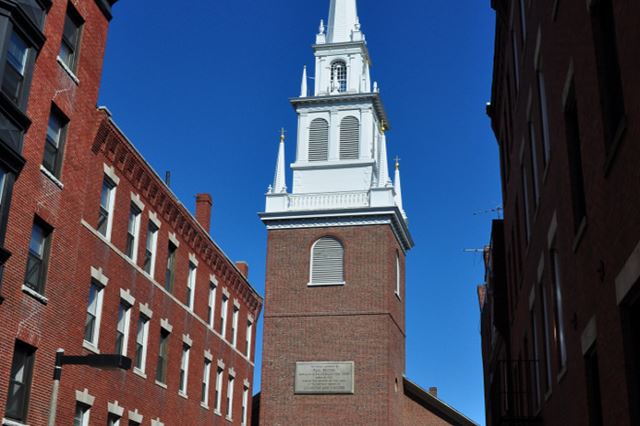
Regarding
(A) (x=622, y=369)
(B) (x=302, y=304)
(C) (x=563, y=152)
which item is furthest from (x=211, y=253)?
(A) (x=622, y=369)

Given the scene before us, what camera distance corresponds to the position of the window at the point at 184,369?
111 feet

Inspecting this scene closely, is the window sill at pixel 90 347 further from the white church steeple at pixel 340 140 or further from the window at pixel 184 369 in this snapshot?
the white church steeple at pixel 340 140

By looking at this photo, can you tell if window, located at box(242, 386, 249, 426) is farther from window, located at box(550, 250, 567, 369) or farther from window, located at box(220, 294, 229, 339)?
window, located at box(550, 250, 567, 369)

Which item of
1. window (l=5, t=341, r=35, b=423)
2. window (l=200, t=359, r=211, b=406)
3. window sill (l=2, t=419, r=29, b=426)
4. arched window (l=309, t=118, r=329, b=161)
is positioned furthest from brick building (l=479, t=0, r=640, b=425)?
arched window (l=309, t=118, r=329, b=161)

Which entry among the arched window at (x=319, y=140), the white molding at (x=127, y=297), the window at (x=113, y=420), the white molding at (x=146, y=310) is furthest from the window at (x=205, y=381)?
the arched window at (x=319, y=140)

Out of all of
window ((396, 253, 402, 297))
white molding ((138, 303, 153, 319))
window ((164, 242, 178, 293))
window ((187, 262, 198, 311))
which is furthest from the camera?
window ((396, 253, 402, 297))

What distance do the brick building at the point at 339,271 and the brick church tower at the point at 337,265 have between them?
0.05 m

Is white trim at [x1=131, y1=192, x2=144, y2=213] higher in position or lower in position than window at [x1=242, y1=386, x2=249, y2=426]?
higher

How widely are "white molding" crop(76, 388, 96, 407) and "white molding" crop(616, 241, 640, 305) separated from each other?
1887 centimetres

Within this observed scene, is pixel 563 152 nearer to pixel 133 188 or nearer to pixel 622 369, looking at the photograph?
pixel 622 369

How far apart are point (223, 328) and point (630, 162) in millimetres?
33064

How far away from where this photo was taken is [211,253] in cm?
3794

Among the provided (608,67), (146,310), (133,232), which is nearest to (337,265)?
(146,310)

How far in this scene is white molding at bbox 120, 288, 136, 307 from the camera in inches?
1104
